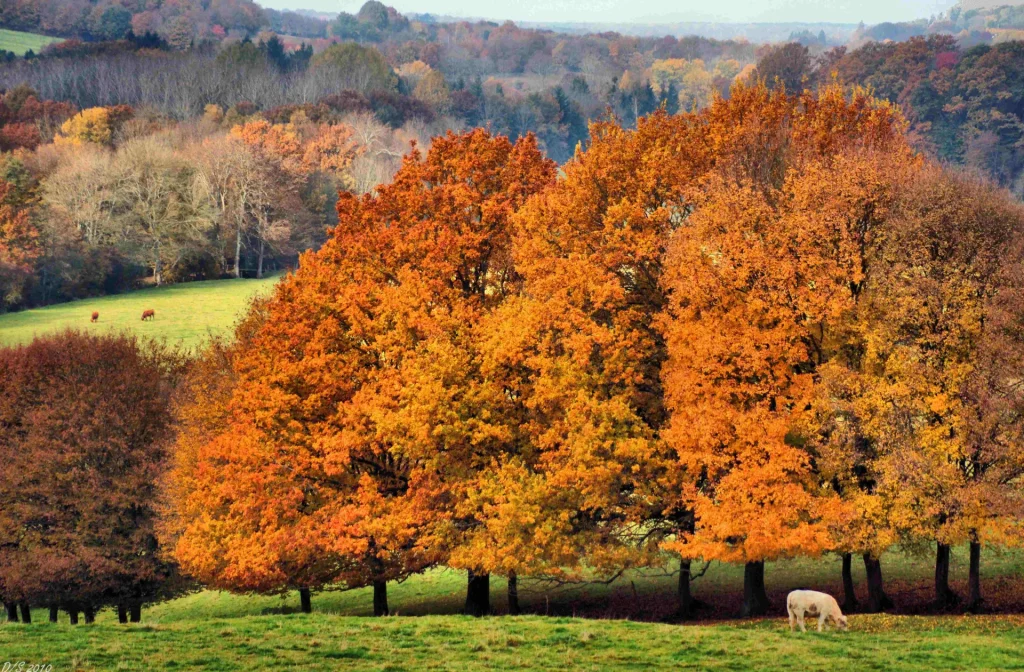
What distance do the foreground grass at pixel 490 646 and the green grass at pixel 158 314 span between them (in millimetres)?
66559

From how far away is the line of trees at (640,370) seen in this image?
35.1 m

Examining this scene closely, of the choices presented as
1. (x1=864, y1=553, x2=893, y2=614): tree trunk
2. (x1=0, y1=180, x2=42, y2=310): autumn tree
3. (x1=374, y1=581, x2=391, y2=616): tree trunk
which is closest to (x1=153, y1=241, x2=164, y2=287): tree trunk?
(x1=0, y1=180, x2=42, y2=310): autumn tree

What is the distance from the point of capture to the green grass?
99.3 meters

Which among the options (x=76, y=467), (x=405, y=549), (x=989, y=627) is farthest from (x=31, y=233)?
(x=989, y=627)

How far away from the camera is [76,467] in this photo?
51.9m

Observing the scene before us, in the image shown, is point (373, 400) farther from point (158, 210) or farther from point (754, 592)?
point (158, 210)

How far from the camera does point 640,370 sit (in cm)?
4056

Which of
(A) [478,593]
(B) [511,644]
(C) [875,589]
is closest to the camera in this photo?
(B) [511,644]

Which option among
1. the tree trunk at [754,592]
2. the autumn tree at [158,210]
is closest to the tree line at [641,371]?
the tree trunk at [754,592]

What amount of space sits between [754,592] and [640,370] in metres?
8.74

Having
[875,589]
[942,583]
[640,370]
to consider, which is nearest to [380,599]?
[640,370]

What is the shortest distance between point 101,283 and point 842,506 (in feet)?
334

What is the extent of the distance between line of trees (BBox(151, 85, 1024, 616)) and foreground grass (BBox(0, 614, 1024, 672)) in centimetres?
499

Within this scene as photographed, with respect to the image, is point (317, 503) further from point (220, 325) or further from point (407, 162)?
point (220, 325)
